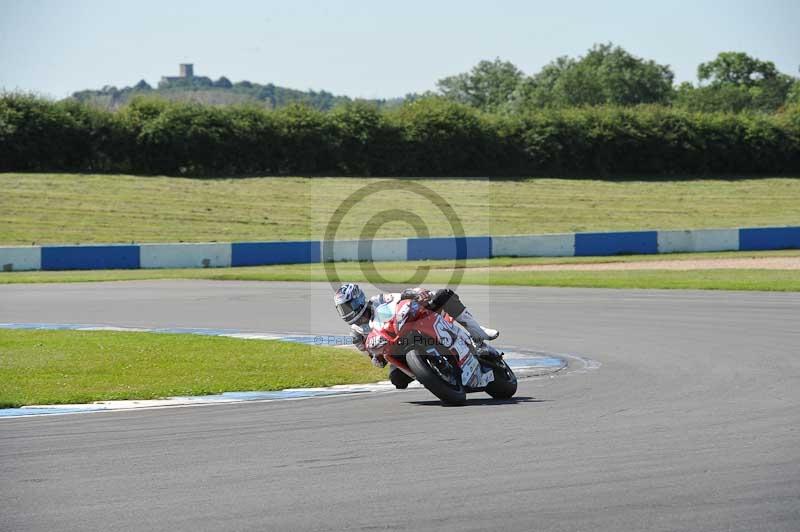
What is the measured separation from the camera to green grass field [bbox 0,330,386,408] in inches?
460

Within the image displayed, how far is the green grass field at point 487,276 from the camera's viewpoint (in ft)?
86.7

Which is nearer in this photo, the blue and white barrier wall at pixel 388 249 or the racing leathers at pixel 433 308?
the racing leathers at pixel 433 308

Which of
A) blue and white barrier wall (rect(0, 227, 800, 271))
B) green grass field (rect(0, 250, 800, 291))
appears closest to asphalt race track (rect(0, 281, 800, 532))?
green grass field (rect(0, 250, 800, 291))

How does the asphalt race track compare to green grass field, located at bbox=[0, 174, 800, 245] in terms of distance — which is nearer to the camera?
the asphalt race track

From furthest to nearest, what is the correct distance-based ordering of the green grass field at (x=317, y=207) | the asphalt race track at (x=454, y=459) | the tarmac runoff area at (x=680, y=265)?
the green grass field at (x=317, y=207) < the tarmac runoff area at (x=680, y=265) < the asphalt race track at (x=454, y=459)

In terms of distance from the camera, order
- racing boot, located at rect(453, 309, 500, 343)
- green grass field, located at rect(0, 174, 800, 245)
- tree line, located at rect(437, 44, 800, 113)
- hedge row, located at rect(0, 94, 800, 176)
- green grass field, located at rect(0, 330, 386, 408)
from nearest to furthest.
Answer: racing boot, located at rect(453, 309, 500, 343) → green grass field, located at rect(0, 330, 386, 408) → green grass field, located at rect(0, 174, 800, 245) → hedge row, located at rect(0, 94, 800, 176) → tree line, located at rect(437, 44, 800, 113)

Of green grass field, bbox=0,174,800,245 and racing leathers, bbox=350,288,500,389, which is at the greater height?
green grass field, bbox=0,174,800,245

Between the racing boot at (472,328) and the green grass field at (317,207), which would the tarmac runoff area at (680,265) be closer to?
the green grass field at (317,207)

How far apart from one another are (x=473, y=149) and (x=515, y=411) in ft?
156

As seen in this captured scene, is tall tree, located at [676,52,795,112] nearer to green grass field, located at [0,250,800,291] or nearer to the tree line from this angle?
the tree line

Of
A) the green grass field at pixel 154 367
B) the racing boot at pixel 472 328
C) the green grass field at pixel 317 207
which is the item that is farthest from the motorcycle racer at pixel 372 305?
the green grass field at pixel 317 207

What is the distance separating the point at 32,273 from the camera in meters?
31.5

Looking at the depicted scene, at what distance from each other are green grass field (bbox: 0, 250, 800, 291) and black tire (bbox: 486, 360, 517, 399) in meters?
15.2

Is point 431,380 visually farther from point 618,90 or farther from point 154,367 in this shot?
point 618,90
